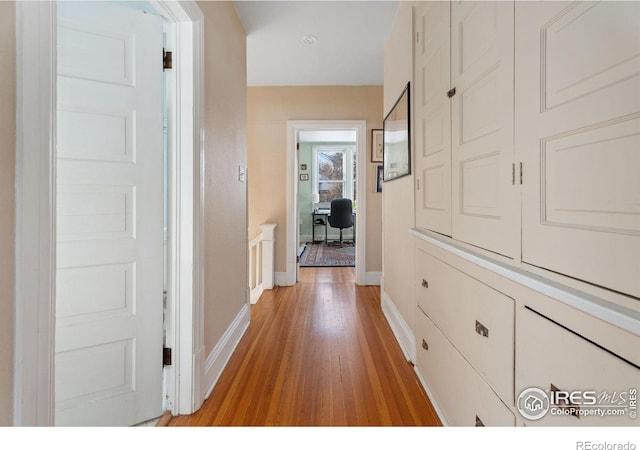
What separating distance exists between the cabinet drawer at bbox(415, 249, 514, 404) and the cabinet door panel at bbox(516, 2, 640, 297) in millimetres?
236

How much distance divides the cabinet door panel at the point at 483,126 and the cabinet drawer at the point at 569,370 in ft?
0.76

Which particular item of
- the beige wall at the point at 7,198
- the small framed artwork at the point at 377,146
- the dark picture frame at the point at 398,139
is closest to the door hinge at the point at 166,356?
the beige wall at the point at 7,198

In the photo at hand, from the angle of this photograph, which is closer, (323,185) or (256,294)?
(256,294)

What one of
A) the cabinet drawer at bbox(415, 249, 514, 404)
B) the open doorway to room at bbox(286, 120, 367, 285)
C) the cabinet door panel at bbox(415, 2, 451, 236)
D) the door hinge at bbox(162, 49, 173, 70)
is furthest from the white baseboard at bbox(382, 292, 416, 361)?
the open doorway to room at bbox(286, 120, 367, 285)

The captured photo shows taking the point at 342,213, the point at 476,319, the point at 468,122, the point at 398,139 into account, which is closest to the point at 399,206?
the point at 398,139

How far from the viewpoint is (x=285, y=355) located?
195cm

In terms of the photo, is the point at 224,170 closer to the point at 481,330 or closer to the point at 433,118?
the point at 433,118

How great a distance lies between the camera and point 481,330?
102 cm

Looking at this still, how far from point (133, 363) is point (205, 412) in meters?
0.42

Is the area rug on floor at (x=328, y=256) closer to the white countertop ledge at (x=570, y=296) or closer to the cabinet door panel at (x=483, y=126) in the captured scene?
the cabinet door panel at (x=483, y=126)

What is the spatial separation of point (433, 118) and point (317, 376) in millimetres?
1597

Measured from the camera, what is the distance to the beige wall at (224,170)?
163cm

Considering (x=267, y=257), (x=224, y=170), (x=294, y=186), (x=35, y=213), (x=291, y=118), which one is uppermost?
(x=291, y=118)

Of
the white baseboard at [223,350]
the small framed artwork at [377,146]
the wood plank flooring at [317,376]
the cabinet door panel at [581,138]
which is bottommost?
the wood plank flooring at [317,376]
